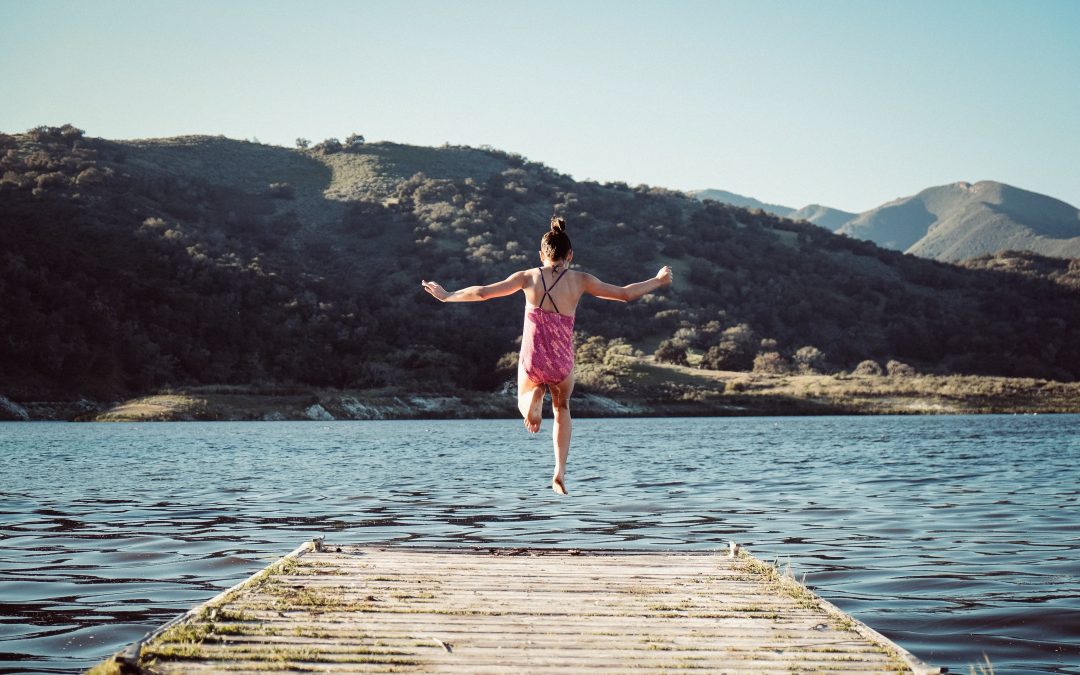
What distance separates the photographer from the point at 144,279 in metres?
76.3

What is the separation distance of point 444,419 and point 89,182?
4029 cm

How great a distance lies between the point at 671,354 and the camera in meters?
88.9

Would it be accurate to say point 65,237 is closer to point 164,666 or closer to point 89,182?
point 89,182

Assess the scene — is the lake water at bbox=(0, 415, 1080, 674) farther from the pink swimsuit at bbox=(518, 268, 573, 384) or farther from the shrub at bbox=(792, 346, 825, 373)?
the shrub at bbox=(792, 346, 825, 373)

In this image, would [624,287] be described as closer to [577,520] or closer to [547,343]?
[547,343]

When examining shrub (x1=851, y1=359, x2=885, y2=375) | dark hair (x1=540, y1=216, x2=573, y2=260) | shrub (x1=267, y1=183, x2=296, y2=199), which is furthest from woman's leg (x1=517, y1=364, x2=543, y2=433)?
shrub (x1=267, y1=183, x2=296, y2=199)

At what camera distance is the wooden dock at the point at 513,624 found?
6.75 meters

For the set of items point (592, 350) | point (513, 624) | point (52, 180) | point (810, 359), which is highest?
point (52, 180)

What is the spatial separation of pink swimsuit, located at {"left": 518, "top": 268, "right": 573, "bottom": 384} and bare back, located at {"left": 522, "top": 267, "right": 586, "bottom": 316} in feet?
0.05

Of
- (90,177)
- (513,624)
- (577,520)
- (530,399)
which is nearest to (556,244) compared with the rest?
(530,399)

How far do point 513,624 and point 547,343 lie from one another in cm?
323

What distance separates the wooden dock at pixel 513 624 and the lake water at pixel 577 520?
5.28ft

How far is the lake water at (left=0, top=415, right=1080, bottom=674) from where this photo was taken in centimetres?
1016

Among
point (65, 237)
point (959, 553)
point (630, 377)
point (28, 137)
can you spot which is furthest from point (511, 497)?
point (28, 137)
